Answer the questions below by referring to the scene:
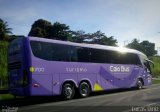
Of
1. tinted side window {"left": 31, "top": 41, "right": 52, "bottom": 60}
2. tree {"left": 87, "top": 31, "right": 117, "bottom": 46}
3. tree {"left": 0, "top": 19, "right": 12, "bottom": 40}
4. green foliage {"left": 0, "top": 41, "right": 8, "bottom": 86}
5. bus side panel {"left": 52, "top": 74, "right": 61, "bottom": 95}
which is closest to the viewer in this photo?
tinted side window {"left": 31, "top": 41, "right": 52, "bottom": 60}

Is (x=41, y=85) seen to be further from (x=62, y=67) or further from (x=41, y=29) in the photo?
(x=41, y=29)

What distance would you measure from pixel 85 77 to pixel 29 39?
17.0ft

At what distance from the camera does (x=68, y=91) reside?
→ 60.3ft

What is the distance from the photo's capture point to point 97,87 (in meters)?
20.9

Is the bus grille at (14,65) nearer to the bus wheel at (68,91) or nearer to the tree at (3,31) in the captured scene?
the bus wheel at (68,91)

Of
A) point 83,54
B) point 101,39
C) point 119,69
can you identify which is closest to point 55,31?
point 101,39

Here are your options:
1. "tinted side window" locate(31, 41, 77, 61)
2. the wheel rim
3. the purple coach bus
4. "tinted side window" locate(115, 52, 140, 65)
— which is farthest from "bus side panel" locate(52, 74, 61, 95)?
"tinted side window" locate(115, 52, 140, 65)

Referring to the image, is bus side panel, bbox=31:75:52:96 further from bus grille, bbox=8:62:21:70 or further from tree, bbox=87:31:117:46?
tree, bbox=87:31:117:46

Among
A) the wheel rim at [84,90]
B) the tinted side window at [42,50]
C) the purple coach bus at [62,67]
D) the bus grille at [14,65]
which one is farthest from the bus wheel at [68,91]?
the bus grille at [14,65]

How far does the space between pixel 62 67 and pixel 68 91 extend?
146cm

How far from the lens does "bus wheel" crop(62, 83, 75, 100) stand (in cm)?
1819

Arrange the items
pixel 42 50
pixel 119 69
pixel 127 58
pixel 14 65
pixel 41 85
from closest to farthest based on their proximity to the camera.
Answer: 1. pixel 41 85
2. pixel 42 50
3. pixel 14 65
4. pixel 119 69
5. pixel 127 58

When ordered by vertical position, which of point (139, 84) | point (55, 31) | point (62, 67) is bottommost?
point (139, 84)

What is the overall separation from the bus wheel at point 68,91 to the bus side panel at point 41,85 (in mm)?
1203
